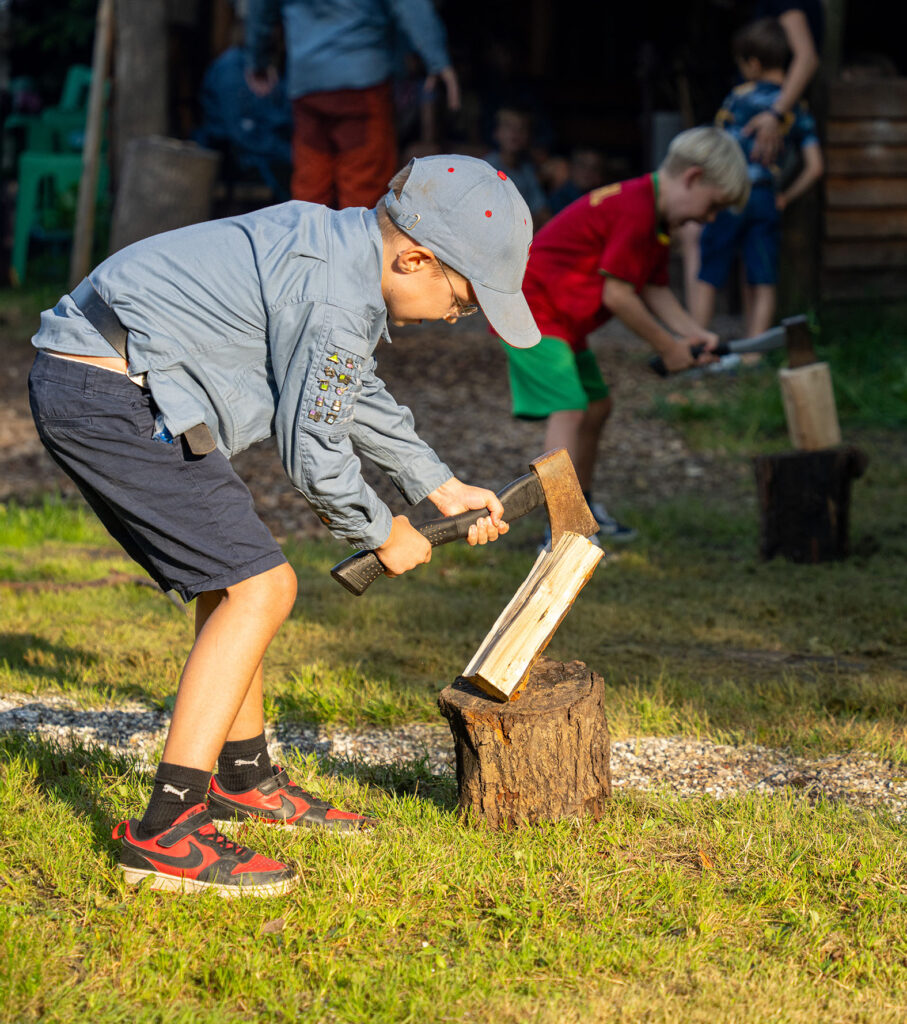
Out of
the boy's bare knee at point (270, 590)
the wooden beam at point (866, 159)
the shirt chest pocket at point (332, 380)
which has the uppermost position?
the wooden beam at point (866, 159)

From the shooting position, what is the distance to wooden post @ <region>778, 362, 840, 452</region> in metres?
4.91

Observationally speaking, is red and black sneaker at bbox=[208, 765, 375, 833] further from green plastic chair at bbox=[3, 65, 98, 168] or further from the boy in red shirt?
green plastic chair at bbox=[3, 65, 98, 168]

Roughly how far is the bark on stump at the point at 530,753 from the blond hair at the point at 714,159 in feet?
8.26

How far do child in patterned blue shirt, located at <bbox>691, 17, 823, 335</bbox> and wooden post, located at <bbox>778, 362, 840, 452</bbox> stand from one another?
221 centimetres

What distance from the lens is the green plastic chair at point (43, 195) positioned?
10078mm

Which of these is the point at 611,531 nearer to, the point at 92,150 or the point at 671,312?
the point at 671,312

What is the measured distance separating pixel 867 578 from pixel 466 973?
9.90ft

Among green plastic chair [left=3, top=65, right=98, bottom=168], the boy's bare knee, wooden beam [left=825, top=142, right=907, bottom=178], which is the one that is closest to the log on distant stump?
the boy's bare knee

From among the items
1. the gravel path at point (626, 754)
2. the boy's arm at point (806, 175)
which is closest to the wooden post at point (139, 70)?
the boy's arm at point (806, 175)

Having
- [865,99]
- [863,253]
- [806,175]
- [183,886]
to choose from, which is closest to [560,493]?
[183,886]

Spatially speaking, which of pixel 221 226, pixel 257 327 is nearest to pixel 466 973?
pixel 257 327

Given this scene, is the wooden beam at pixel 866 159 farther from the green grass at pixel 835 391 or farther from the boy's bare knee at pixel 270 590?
the boy's bare knee at pixel 270 590

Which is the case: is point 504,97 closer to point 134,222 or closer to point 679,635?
point 134,222

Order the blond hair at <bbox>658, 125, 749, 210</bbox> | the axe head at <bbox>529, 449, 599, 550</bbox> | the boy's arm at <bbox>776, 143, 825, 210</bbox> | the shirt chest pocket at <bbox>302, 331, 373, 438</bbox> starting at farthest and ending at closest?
the boy's arm at <bbox>776, 143, 825, 210</bbox> < the blond hair at <bbox>658, 125, 749, 210</bbox> < the axe head at <bbox>529, 449, 599, 550</bbox> < the shirt chest pocket at <bbox>302, 331, 373, 438</bbox>
